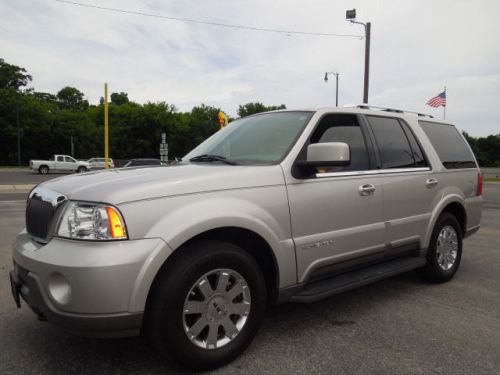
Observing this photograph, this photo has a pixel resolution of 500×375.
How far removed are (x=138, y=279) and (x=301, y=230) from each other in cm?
125

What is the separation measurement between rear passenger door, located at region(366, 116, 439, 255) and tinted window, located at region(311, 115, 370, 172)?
0.19 meters

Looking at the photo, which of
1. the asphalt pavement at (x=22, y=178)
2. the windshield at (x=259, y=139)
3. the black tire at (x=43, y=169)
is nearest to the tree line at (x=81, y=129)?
the black tire at (x=43, y=169)

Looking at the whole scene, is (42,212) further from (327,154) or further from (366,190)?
(366,190)

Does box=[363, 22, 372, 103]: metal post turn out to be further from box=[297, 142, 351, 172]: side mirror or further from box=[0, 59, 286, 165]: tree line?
box=[0, 59, 286, 165]: tree line

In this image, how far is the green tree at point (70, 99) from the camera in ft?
297

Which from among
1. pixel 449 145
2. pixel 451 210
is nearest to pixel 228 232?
pixel 451 210

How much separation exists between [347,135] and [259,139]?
2.64 ft

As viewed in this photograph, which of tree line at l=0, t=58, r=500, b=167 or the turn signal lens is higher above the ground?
tree line at l=0, t=58, r=500, b=167

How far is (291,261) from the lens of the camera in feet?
9.80

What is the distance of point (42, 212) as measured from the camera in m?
2.66

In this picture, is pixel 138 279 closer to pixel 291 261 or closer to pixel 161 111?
pixel 291 261

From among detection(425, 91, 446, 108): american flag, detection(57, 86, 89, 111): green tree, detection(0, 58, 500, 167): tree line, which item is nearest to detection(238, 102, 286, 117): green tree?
detection(0, 58, 500, 167): tree line

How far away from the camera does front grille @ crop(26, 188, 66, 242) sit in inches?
100

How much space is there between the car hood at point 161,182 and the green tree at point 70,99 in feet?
311
